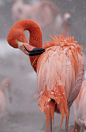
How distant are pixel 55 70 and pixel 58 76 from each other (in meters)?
0.03

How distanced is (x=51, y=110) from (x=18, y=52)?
117 cm

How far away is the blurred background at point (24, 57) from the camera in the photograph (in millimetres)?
1529

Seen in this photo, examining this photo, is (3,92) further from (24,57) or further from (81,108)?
(81,108)

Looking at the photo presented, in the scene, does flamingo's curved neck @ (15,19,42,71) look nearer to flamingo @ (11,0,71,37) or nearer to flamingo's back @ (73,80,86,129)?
flamingo's back @ (73,80,86,129)

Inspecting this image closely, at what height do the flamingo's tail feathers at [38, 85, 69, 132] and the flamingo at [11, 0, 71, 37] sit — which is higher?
the flamingo at [11, 0, 71, 37]

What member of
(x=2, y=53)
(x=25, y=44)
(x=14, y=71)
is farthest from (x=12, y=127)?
(x=25, y=44)

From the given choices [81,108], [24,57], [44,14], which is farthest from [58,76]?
[44,14]

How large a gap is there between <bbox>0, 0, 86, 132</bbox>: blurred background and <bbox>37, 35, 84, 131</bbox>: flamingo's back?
721 millimetres

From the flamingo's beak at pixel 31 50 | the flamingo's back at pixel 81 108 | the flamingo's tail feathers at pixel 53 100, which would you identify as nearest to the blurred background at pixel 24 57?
the flamingo's back at pixel 81 108

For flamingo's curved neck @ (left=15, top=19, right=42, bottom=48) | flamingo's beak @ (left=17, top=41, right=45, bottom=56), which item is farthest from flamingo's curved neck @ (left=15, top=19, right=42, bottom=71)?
flamingo's beak @ (left=17, top=41, right=45, bottom=56)

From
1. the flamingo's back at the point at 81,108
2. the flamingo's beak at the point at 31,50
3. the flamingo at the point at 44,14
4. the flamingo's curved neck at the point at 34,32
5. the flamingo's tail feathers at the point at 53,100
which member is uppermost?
the flamingo at the point at 44,14

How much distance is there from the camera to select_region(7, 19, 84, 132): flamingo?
79cm

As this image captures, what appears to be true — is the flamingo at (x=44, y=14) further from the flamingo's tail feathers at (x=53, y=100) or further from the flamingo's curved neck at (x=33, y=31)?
the flamingo's tail feathers at (x=53, y=100)

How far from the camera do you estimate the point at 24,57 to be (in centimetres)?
192
